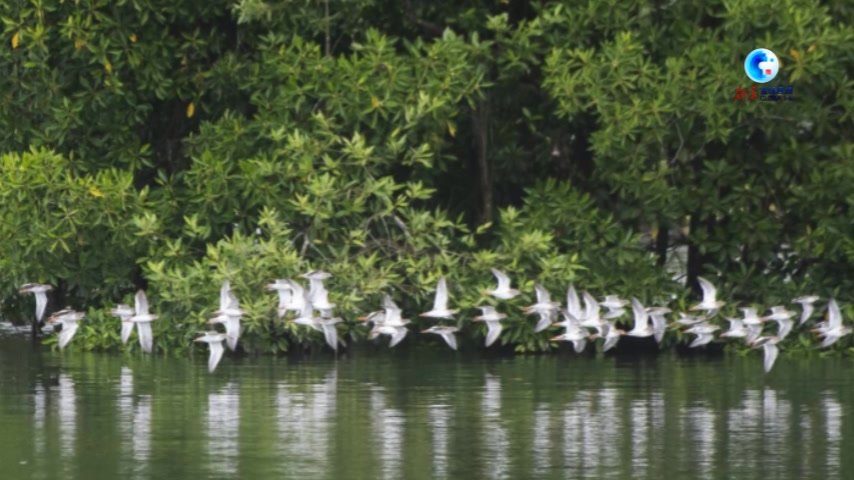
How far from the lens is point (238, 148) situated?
80.8ft

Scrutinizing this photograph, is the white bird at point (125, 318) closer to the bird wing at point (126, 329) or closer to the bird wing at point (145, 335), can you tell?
the bird wing at point (126, 329)

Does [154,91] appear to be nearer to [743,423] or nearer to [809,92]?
[809,92]

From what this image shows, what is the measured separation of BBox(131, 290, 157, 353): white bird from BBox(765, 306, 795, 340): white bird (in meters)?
6.46

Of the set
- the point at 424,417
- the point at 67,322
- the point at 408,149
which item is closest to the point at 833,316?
the point at 408,149

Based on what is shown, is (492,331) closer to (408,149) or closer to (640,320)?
(640,320)

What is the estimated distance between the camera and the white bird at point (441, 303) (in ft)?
77.2

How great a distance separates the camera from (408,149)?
79.3ft

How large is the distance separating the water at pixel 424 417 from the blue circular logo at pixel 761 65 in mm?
2961

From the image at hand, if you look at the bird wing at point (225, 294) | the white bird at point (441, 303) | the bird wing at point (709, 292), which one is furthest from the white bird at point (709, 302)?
the bird wing at point (225, 294)

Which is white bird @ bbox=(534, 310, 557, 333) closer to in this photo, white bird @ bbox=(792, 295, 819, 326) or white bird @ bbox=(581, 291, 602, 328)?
white bird @ bbox=(581, 291, 602, 328)

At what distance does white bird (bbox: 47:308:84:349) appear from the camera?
80.1 ft

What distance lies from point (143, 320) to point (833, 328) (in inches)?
282

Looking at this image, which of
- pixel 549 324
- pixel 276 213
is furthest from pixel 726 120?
pixel 276 213

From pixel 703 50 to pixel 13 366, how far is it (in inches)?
306
